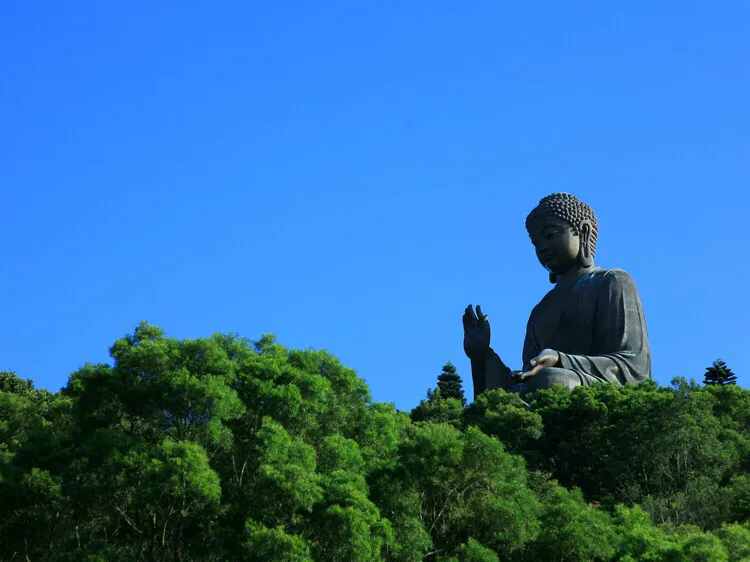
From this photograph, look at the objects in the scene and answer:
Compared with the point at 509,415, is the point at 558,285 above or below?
above

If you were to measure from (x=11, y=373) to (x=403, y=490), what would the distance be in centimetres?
1557

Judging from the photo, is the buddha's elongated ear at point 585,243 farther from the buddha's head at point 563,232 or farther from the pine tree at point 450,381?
the pine tree at point 450,381

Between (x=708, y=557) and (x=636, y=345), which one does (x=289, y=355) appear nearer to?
(x=708, y=557)

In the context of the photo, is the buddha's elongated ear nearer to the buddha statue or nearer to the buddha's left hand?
the buddha statue

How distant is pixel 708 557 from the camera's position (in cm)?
1795

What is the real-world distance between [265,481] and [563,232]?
19810 mm

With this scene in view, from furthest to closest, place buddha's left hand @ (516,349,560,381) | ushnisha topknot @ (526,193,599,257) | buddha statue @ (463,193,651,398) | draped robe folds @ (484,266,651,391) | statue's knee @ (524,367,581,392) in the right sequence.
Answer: ushnisha topknot @ (526,193,599,257), draped robe folds @ (484,266,651,391), buddha statue @ (463,193,651,398), buddha's left hand @ (516,349,560,381), statue's knee @ (524,367,581,392)

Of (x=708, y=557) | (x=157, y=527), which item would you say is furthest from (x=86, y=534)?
(x=708, y=557)

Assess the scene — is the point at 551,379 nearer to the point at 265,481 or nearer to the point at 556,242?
the point at 556,242

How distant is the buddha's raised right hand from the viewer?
32938mm

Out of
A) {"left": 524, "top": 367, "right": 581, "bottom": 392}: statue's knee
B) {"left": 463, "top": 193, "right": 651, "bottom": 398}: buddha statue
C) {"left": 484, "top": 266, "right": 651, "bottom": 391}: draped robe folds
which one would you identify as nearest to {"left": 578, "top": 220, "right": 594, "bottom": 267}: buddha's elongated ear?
{"left": 463, "top": 193, "right": 651, "bottom": 398}: buddha statue

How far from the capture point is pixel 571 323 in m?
34.2

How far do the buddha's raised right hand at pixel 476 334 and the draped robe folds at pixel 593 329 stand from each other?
0.32 m

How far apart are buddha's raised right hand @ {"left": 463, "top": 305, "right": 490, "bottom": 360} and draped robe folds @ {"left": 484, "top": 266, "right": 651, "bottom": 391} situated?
0.32 meters
